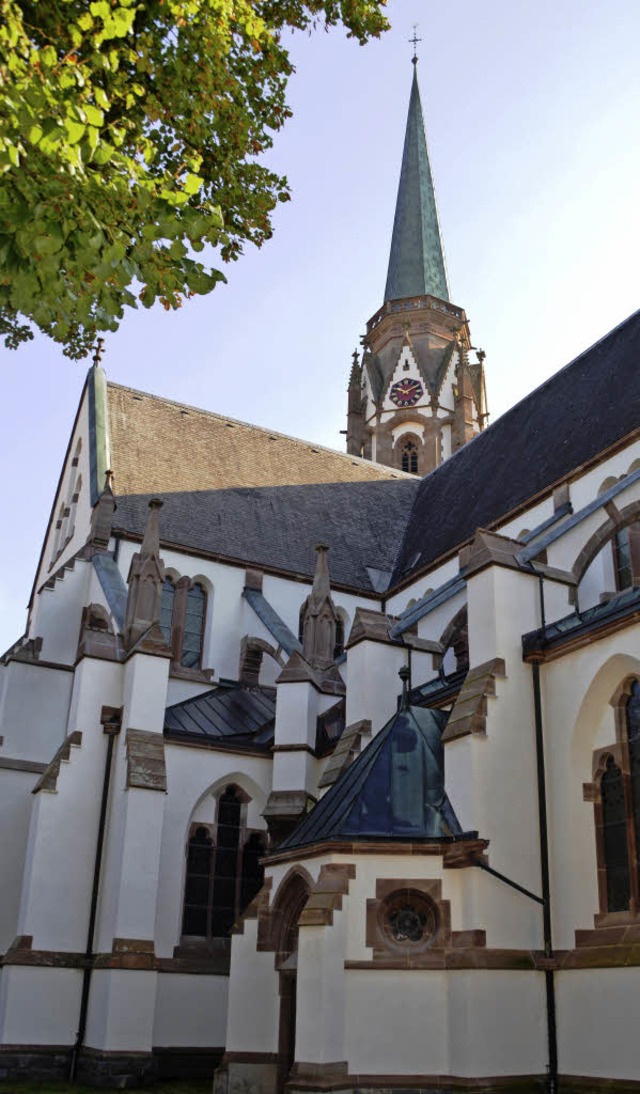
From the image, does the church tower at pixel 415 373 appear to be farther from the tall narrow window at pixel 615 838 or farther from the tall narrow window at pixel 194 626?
the tall narrow window at pixel 615 838

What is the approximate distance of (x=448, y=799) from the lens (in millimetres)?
13398

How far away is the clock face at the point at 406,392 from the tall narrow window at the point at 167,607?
17425 millimetres

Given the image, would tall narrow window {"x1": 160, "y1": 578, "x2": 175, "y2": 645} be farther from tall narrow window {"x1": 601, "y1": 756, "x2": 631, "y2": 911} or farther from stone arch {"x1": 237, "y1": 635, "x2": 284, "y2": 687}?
tall narrow window {"x1": 601, "y1": 756, "x2": 631, "y2": 911}

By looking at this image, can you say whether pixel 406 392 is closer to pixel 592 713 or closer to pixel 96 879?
pixel 96 879

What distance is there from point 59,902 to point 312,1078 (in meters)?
6.69

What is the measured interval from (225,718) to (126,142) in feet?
43.8

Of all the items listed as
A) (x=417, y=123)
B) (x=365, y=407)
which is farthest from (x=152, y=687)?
(x=417, y=123)

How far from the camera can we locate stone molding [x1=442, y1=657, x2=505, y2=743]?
13258mm

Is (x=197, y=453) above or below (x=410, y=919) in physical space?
above

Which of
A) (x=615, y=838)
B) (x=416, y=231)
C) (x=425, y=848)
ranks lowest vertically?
(x=425, y=848)

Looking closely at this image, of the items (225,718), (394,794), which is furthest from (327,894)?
(225,718)

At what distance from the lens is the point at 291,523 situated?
26.8 meters

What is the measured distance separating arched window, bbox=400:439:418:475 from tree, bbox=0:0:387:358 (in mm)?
27920

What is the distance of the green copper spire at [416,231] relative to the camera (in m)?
41.8
